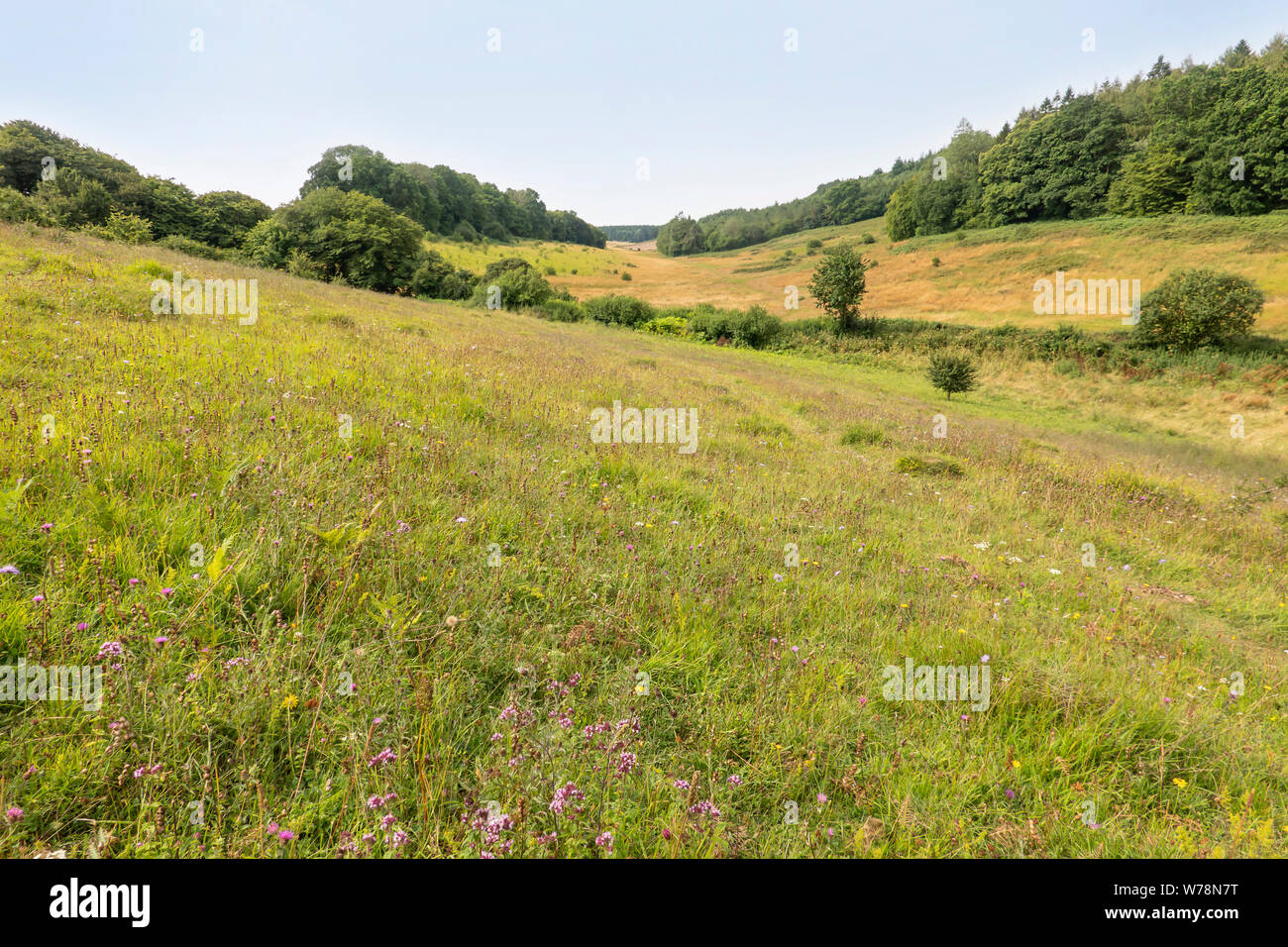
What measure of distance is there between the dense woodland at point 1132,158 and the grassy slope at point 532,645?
3205 inches

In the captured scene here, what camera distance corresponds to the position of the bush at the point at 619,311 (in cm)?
5262

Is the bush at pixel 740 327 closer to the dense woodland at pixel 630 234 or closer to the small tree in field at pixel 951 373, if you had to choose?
the small tree in field at pixel 951 373

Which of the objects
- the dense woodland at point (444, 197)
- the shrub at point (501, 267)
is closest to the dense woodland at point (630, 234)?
the dense woodland at point (444, 197)

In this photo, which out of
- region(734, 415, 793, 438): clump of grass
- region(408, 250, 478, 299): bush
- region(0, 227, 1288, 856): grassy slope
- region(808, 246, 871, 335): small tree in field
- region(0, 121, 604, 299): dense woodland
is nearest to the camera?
region(0, 227, 1288, 856): grassy slope

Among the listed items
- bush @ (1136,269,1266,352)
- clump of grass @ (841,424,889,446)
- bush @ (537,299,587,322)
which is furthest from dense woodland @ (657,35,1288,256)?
clump of grass @ (841,424,889,446)

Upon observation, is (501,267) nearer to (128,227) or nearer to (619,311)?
(619,311)

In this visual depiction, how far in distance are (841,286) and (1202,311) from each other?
23.9 metres

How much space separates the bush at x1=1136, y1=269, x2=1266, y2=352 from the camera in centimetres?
3075

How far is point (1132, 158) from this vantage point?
64500mm

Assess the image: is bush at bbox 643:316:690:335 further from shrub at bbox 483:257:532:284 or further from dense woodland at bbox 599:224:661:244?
dense woodland at bbox 599:224:661:244

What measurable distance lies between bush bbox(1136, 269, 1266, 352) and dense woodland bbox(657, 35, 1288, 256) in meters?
37.6

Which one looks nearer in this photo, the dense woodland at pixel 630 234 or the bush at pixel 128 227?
the bush at pixel 128 227
